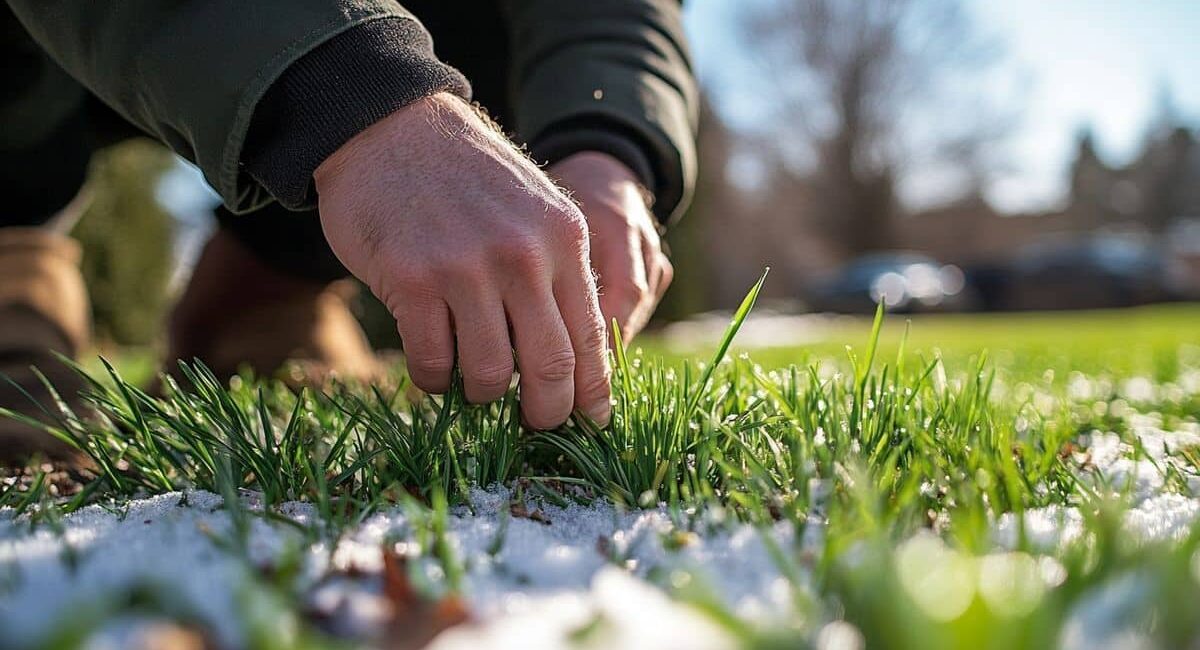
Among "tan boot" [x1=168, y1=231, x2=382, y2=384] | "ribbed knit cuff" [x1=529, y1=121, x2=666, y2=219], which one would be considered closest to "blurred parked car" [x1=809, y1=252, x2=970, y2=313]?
"tan boot" [x1=168, y1=231, x2=382, y2=384]

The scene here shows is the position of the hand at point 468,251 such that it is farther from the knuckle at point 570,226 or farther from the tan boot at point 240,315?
the tan boot at point 240,315

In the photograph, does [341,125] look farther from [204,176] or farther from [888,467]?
[888,467]

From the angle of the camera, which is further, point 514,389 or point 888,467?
point 514,389

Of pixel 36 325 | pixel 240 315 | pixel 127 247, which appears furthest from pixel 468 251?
pixel 127 247

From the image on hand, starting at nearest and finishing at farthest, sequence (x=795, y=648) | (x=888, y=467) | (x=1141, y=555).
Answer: (x=795, y=648) → (x=1141, y=555) → (x=888, y=467)

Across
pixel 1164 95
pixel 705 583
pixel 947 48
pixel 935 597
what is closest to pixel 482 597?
pixel 705 583

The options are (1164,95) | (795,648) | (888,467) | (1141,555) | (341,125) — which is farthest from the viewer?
(1164,95)
